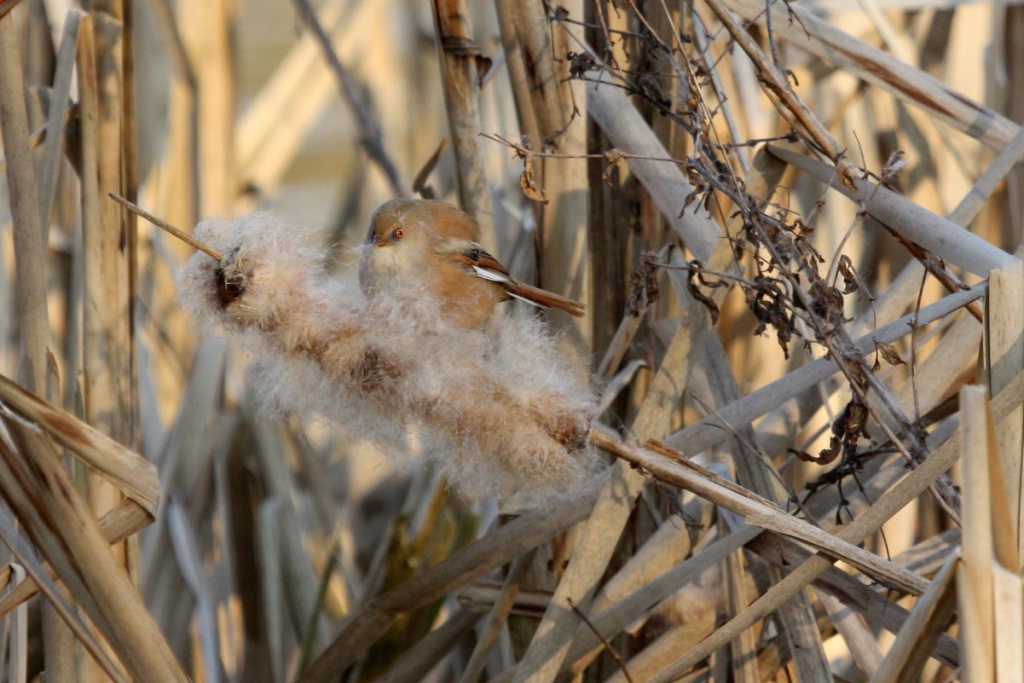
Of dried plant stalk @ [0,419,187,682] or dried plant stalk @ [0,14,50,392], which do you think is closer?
dried plant stalk @ [0,419,187,682]

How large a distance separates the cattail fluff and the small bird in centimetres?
34

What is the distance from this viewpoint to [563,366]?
1130 millimetres

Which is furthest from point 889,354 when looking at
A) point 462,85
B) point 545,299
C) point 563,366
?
point 462,85

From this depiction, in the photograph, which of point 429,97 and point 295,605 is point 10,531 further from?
point 429,97

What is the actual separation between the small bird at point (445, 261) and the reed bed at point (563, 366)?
53 mm

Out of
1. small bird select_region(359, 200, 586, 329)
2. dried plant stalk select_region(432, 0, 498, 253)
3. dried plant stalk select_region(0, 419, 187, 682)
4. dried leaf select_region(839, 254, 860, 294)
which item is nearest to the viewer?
dried plant stalk select_region(0, 419, 187, 682)

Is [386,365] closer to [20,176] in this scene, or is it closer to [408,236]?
[20,176]

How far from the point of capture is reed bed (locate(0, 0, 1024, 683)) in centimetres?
95

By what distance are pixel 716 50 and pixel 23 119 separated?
1.21m

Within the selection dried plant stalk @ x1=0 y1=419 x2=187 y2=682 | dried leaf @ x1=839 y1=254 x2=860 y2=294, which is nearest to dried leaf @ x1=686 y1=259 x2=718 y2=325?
dried leaf @ x1=839 y1=254 x2=860 y2=294

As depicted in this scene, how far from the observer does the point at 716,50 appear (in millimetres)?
1847

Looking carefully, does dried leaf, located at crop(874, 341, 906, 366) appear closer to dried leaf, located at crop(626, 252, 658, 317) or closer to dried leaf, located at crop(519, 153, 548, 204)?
dried leaf, located at crop(626, 252, 658, 317)

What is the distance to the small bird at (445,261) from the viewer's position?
140cm

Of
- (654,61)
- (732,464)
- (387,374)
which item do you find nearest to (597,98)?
(654,61)
